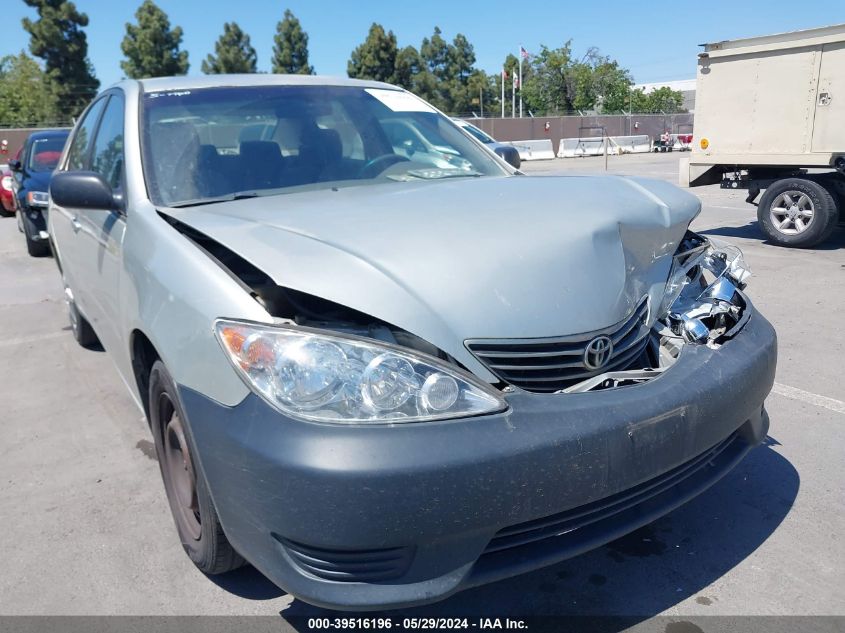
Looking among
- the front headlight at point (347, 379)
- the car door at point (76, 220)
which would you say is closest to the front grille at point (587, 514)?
the front headlight at point (347, 379)

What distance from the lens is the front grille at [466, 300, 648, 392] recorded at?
203 cm

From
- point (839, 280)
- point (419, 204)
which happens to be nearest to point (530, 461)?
point (419, 204)

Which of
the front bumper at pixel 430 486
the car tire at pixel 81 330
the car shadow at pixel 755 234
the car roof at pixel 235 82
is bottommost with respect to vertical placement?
the car shadow at pixel 755 234

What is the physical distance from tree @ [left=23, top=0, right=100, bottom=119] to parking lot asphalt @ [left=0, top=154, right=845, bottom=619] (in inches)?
1755

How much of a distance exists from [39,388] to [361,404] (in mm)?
3654

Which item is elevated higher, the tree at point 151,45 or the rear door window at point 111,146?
the tree at point 151,45

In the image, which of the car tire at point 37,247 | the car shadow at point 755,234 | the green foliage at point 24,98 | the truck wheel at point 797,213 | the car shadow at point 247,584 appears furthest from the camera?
the green foliage at point 24,98

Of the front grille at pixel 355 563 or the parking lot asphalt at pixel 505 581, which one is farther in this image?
the parking lot asphalt at pixel 505 581

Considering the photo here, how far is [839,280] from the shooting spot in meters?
6.80

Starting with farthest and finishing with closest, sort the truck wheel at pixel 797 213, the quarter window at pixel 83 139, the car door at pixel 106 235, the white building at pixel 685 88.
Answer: the white building at pixel 685 88, the truck wheel at pixel 797 213, the quarter window at pixel 83 139, the car door at pixel 106 235

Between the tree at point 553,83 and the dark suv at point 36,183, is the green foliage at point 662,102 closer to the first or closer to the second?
the tree at point 553,83

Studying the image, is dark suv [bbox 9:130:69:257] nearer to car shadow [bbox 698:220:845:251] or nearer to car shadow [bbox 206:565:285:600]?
car shadow [bbox 206:565:285:600]

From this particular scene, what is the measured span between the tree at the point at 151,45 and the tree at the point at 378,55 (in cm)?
1443

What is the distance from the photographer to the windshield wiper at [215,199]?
2.78m
